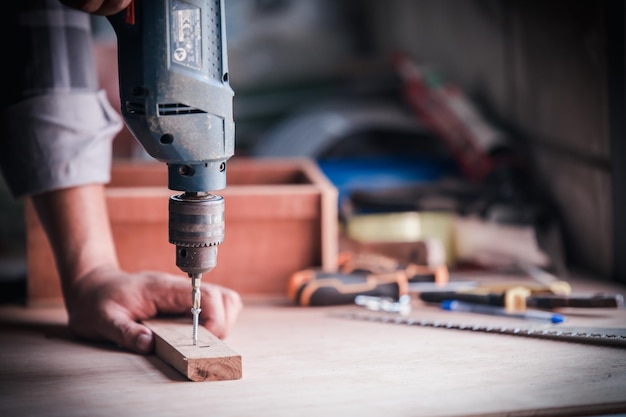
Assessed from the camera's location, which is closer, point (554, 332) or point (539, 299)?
point (554, 332)

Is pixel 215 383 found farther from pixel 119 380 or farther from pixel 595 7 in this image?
pixel 595 7

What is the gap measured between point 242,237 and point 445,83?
4.49ft

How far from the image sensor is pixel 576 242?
2.46m

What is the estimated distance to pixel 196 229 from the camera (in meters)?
1.47

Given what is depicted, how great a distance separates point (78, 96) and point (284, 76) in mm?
2528

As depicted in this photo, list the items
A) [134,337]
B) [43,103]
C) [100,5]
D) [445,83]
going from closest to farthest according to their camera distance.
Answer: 1. [100,5]
2. [134,337]
3. [43,103]
4. [445,83]

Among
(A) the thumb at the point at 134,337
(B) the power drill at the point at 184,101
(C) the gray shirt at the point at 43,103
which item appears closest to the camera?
(B) the power drill at the point at 184,101

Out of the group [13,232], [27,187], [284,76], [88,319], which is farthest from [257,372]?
[284,76]

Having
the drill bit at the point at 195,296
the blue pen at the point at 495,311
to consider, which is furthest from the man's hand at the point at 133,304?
the blue pen at the point at 495,311

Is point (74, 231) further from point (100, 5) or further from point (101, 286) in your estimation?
point (100, 5)

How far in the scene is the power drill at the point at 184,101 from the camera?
143cm

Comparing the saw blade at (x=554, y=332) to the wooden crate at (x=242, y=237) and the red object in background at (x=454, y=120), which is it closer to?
the wooden crate at (x=242, y=237)

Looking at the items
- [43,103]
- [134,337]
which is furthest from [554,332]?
[43,103]

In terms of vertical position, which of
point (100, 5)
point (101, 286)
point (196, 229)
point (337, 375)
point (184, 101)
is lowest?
point (337, 375)
